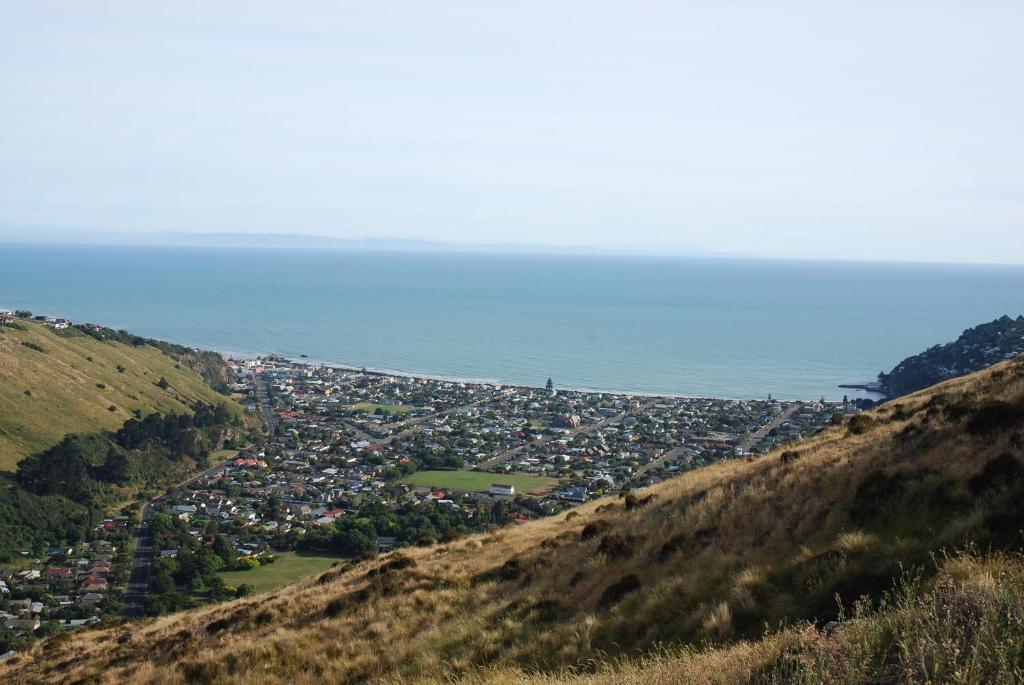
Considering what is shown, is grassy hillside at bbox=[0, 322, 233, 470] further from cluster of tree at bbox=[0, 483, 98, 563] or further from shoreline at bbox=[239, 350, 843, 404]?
shoreline at bbox=[239, 350, 843, 404]

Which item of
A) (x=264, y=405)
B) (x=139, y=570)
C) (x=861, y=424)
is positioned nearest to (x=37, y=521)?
(x=139, y=570)

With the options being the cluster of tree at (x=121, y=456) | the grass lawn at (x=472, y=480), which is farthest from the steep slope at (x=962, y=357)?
the cluster of tree at (x=121, y=456)

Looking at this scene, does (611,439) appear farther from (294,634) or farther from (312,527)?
(294,634)

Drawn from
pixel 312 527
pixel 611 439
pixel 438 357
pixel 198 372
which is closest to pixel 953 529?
pixel 312 527

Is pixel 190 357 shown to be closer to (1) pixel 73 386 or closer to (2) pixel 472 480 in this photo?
(1) pixel 73 386

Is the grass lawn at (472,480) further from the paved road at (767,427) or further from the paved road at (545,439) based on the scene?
the paved road at (767,427)

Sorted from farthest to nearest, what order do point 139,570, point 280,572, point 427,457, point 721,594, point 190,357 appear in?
point 190,357, point 427,457, point 139,570, point 280,572, point 721,594

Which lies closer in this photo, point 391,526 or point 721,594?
point 721,594
